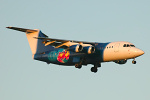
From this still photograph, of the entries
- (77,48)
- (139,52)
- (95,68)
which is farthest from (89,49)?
(139,52)

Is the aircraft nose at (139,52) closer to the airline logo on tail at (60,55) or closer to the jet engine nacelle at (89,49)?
the jet engine nacelle at (89,49)

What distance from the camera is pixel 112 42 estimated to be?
139ft

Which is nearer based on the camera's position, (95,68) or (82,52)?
(82,52)

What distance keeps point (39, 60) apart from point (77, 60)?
247 inches

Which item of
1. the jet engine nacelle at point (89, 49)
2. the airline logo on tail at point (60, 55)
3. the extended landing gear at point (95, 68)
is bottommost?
the extended landing gear at point (95, 68)

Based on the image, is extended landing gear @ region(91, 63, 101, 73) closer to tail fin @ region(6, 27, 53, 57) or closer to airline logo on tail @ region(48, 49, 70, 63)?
airline logo on tail @ region(48, 49, 70, 63)

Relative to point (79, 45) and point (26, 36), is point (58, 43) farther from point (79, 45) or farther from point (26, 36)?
point (26, 36)

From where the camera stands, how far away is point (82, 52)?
140 feet

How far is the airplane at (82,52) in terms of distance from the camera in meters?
40.9

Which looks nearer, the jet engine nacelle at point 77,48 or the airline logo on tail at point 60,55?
the jet engine nacelle at point 77,48

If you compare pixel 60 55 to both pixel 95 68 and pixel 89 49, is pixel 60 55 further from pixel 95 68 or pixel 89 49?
pixel 89 49

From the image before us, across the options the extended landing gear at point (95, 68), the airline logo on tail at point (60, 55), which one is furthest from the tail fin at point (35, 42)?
the extended landing gear at point (95, 68)

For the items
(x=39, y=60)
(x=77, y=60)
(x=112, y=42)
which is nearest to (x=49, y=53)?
(x=39, y=60)

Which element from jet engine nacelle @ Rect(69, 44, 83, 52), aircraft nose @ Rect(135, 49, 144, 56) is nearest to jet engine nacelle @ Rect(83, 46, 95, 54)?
jet engine nacelle @ Rect(69, 44, 83, 52)
